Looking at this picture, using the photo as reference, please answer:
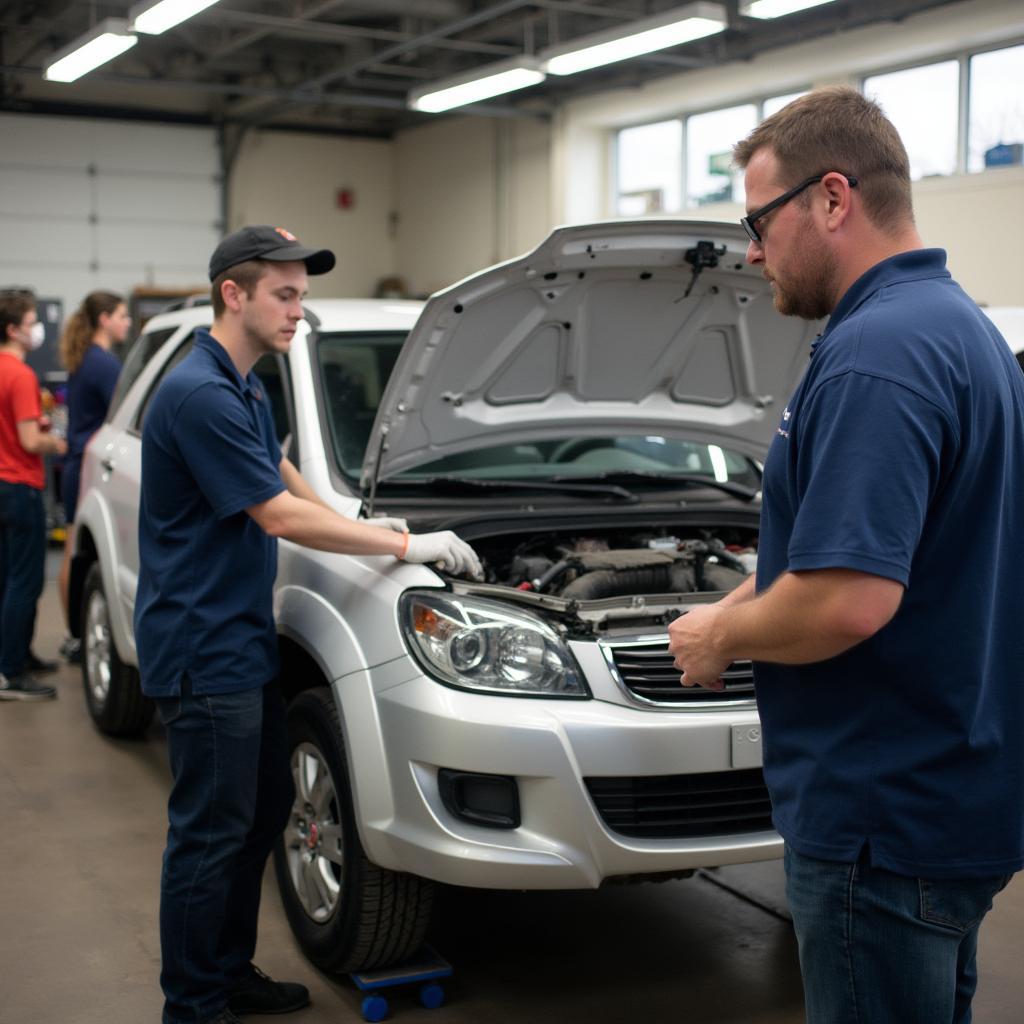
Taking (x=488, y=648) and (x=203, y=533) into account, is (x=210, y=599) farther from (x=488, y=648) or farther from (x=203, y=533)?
(x=488, y=648)

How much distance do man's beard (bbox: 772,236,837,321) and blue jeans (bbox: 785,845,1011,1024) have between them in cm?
74

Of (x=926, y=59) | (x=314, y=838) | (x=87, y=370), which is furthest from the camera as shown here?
(x=926, y=59)

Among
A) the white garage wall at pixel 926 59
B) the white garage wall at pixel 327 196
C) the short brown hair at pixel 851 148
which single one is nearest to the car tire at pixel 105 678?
the short brown hair at pixel 851 148

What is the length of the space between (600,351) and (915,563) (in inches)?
Answer: 87.2

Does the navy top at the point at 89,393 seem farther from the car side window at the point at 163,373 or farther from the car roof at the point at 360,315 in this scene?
the car roof at the point at 360,315

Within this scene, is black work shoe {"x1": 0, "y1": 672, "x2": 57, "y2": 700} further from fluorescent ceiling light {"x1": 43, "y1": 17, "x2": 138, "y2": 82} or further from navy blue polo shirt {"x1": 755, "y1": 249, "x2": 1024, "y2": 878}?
fluorescent ceiling light {"x1": 43, "y1": 17, "x2": 138, "y2": 82}

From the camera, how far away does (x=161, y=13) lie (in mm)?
9883

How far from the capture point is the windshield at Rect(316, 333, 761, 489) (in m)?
3.72

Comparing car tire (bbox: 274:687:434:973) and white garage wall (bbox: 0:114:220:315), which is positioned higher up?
white garage wall (bbox: 0:114:220:315)

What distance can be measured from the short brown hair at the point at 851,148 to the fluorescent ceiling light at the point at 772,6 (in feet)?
27.2

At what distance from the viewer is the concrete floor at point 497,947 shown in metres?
3.07

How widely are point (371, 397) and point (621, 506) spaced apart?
0.84m

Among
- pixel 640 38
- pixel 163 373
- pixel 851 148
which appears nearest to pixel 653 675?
pixel 851 148

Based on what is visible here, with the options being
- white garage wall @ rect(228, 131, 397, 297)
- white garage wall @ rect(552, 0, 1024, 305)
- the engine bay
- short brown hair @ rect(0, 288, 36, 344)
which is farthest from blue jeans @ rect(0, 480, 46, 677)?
white garage wall @ rect(228, 131, 397, 297)
